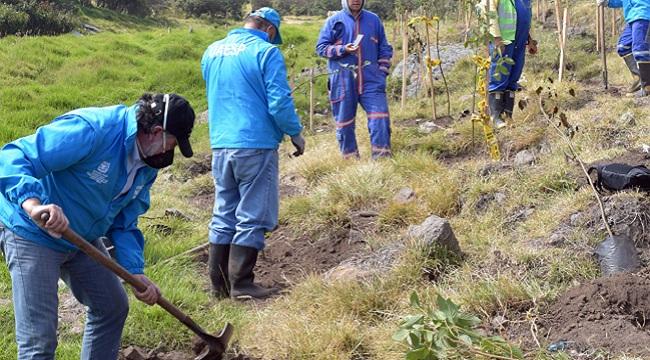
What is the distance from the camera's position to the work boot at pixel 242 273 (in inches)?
189

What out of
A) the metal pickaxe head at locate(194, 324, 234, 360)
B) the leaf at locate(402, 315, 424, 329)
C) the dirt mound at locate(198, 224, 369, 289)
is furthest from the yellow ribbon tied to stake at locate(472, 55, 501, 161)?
the leaf at locate(402, 315, 424, 329)

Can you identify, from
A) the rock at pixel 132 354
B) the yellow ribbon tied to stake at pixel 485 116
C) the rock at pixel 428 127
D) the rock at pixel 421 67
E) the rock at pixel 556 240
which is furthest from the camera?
the rock at pixel 421 67

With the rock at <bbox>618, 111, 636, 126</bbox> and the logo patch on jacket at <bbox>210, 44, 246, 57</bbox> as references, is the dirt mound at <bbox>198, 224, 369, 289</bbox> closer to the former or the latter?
the logo patch on jacket at <bbox>210, 44, 246, 57</bbox>

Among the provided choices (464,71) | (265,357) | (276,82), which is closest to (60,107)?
(464,71)

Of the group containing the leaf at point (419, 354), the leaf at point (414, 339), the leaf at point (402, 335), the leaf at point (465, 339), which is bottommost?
the leaf at point (419, 354)

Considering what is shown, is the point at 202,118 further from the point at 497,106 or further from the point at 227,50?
the point at 227,50

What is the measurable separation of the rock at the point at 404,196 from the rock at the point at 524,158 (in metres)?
0.93

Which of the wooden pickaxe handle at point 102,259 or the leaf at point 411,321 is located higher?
the wooden pickaxe handle at point 102,259

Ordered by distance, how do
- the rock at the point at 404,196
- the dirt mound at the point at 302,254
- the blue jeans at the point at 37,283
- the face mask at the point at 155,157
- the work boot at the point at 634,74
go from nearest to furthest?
the blue jeans at the point at 37,283
the face mask at the point at 155,157
the dirt mound at the point at 302,254
the rock at the point at 404,196
the work boot at the point at 634,74

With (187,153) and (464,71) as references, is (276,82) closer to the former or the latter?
(187,153)

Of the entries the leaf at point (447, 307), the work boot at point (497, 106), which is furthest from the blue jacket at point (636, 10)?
the leaf at point (447, 307)

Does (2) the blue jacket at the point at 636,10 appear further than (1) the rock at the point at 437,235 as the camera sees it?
Yes

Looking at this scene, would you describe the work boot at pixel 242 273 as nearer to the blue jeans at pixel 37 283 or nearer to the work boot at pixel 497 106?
the blue jeans at pixel 37 283

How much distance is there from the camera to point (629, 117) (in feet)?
21.2
